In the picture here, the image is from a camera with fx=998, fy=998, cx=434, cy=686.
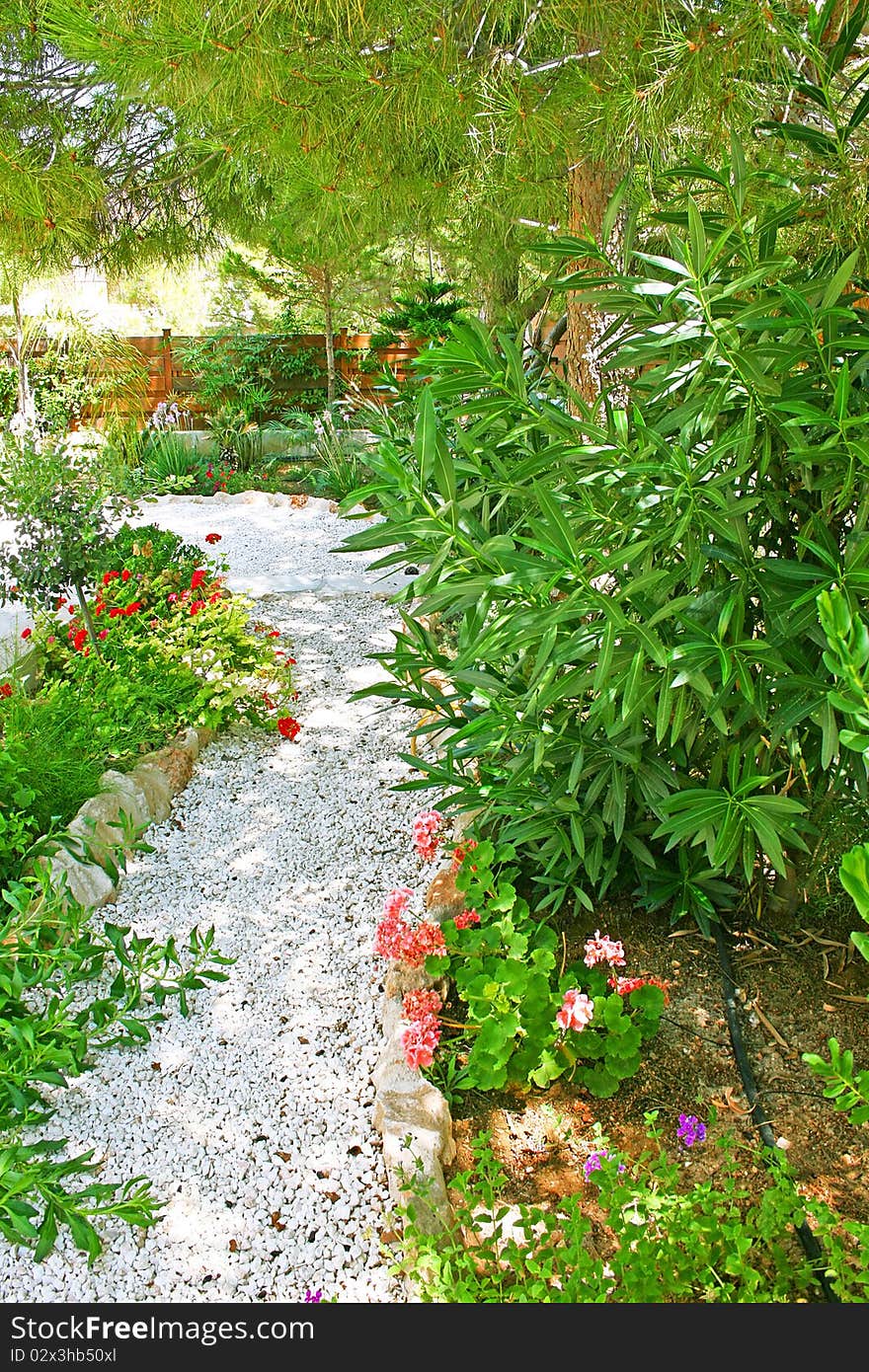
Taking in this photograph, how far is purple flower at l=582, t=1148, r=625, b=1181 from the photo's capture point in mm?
1478

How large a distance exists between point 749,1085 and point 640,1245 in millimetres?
499

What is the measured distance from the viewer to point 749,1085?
1.74 meters

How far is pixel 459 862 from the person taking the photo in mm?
2207

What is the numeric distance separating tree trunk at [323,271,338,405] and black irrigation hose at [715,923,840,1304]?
784cm

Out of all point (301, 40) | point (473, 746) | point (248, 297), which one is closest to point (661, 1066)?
point (473, 746)

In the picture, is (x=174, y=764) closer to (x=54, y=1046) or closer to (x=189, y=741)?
(x=189, y=741)

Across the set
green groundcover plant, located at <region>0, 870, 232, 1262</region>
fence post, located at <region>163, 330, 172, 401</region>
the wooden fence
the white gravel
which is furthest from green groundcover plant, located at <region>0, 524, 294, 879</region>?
fence post, located at <region>163, 330, 172, 401</region>

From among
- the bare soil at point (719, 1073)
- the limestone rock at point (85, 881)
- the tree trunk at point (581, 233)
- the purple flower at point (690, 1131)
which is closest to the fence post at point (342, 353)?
the tree trunk at point (581, 233)

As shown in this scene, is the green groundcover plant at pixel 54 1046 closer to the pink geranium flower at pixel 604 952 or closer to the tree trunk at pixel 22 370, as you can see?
the pink geranium flower at pixel 604 952

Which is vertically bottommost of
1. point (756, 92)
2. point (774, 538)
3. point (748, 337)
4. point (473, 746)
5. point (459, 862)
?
point (459, 862)

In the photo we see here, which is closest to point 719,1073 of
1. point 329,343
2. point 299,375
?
point 329,343

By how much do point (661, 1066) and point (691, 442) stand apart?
3.65 ft

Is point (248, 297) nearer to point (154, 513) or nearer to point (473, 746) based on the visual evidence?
point (154, 513)

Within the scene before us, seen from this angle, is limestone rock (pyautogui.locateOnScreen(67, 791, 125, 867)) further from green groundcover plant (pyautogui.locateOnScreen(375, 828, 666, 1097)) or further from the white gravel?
green groundcover plant (pyautogui.locateOnScreen(375, 828, 666, 1097))
